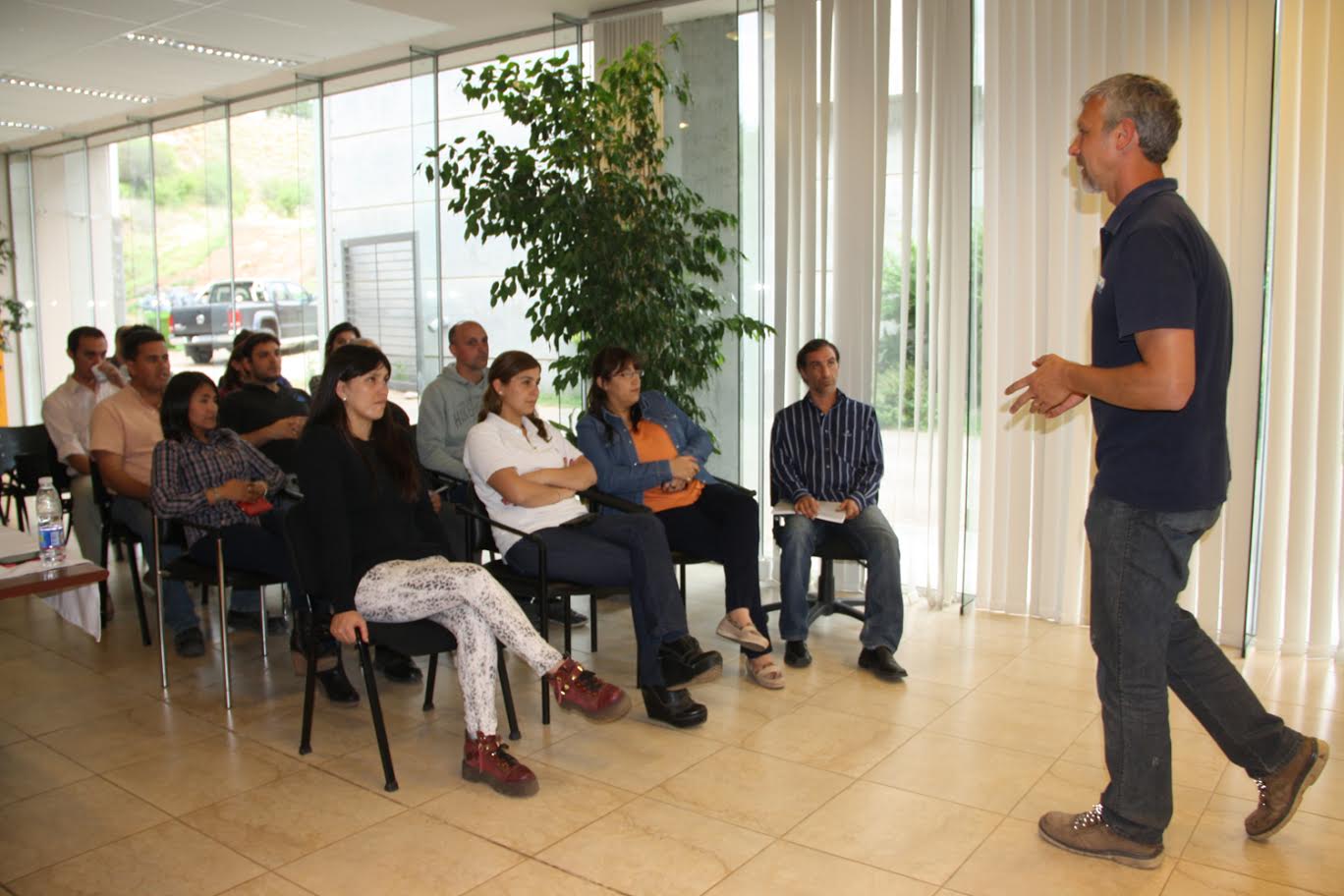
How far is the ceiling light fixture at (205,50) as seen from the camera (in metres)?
6.93

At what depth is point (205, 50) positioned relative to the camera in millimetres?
7301

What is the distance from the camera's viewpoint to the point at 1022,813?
303 cm

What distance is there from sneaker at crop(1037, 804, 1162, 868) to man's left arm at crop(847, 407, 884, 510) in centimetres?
196

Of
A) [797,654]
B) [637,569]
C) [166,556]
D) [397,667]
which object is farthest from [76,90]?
[797,654]

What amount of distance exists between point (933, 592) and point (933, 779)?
210 centimetres

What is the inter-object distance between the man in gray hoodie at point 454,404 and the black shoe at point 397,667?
0.91m

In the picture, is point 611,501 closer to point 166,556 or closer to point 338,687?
point 338,687

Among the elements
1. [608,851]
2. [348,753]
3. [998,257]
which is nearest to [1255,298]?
[998,257]

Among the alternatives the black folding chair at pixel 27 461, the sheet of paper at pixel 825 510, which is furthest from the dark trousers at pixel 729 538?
the black folding chair at pixel 27 461

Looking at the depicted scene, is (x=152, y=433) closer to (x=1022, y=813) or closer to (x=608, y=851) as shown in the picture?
(x=608, y=851)

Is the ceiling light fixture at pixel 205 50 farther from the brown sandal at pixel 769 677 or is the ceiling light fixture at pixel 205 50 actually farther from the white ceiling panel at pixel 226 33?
the brown sandal at pixel 769 677

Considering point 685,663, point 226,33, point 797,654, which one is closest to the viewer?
point 685,663

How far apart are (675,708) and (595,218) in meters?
2.40

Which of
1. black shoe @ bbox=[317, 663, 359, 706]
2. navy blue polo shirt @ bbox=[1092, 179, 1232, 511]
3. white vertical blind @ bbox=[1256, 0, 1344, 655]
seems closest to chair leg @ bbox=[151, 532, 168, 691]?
black shoe @ bbox=[317, 663, 359, 706]
